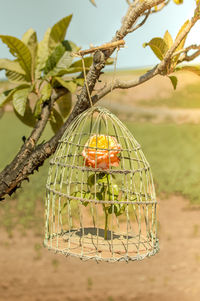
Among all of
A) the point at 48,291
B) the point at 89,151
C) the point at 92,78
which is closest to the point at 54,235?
the point at 89,151

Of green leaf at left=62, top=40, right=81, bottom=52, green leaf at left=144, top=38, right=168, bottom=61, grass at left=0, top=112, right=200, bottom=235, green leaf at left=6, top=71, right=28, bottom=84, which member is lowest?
grass at left=0, top=112, right=200, bottom=235

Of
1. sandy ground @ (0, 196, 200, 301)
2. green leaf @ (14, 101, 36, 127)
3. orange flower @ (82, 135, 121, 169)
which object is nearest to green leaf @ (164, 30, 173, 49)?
orange flower @ (82, 135, 121, 169)

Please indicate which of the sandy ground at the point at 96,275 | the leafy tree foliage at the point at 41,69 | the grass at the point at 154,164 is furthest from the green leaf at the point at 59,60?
the grass at the point at 154,164

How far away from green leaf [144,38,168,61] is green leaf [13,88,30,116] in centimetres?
57

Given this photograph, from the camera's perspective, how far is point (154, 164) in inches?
249

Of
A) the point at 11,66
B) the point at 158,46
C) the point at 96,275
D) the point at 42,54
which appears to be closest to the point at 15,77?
the point at 11,66

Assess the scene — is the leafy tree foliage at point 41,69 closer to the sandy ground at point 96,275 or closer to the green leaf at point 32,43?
the green leaf at point 32,43

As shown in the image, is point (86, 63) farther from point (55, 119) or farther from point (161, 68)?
point (161, 68)

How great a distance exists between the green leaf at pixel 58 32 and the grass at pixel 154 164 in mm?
2732

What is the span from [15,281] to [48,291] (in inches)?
14.1

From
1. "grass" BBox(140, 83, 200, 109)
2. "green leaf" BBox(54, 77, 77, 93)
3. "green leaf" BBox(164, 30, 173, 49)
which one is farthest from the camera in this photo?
"grass" BBox(140, 83, 200, 109)

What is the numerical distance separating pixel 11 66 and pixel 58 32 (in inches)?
10.8

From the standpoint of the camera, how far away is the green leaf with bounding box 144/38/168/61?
1430 mm

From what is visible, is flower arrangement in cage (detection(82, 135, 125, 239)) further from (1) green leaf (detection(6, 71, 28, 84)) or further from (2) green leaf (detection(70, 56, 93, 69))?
(1) green leaf (detection(6, 71, 28, 84))
